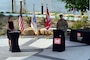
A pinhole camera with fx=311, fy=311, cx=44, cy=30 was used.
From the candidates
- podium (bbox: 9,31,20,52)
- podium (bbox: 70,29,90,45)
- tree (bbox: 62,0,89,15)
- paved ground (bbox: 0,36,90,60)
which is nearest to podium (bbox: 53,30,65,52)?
paved ground (bbox: 0,36,90,60)

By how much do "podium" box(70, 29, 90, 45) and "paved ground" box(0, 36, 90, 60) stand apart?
13.7 inches

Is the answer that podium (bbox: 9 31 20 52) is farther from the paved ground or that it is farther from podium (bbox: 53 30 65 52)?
podium (bbox: 53 30 65 52)

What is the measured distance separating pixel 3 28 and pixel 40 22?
10.6ft

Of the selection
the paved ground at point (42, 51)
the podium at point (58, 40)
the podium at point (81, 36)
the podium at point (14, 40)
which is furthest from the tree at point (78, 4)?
the podium at point (14, 40)

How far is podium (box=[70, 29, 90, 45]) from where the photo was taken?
17.4 metres

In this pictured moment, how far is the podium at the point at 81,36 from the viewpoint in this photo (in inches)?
684

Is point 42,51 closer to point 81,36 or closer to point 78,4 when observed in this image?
point 81,36

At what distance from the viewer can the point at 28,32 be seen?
21.7m

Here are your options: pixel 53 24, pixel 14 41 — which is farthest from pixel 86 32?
pixel 53 24

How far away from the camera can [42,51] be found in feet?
50.1

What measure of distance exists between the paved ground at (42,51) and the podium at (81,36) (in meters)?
0.35

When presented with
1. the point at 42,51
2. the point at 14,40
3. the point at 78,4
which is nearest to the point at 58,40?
the point at 42,51

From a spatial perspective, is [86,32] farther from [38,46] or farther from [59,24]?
[38,46]

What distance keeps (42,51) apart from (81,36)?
3475mm
